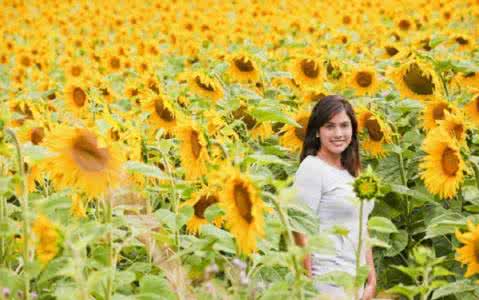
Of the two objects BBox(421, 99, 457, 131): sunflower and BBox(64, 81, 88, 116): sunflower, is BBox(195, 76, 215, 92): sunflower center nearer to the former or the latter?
BBox(64, 81, 88, 116): sunflower

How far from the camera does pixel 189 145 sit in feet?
8.46

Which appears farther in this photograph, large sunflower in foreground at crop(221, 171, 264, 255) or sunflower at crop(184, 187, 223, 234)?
sunflower at crop(184, 187, 223, 234)

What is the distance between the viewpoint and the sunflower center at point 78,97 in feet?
13.0

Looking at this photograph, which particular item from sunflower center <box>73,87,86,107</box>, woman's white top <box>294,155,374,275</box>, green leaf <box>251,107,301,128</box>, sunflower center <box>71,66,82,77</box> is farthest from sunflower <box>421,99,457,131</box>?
sunflower center <box>71,66,82,77</box>

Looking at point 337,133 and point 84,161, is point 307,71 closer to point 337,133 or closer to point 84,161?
point 337,133

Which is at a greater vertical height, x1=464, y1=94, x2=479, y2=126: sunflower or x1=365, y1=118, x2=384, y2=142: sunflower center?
x1=464, y1=94, x2=479, y2=126: sunflower

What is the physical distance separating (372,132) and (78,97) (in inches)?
52.6

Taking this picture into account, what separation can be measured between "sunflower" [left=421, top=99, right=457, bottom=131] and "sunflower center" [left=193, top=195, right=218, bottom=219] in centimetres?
123

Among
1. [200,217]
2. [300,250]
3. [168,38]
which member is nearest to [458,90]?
[200,217]

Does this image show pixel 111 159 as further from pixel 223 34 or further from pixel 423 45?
pixel 223 34

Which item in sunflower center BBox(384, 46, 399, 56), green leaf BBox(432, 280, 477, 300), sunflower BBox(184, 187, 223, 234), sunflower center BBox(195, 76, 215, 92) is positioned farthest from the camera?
sunflower center BBox(384, 46, 399, 56)

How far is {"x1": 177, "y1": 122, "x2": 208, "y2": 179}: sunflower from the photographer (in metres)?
2.55

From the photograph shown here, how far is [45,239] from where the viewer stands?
190 cm

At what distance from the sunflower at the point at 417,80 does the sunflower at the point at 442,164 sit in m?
0.92
